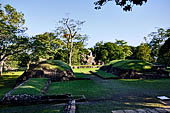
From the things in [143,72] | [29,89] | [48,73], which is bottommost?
[29,89]

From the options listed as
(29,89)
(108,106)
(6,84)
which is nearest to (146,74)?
(108,106)

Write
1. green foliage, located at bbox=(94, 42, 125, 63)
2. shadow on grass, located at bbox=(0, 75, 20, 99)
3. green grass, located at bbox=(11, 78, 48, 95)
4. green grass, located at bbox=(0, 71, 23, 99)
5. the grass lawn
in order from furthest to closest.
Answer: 1. green foliage, located at bbox=(94, 42, 125, 63)
2. green grass, located at bbox=(0, 71, 23, 99)
3. shadow on grass, located at bbox=(0, 75, 20, 99)
4. green grass, located at bbox=(11, 78, 48, 95)
5. the grass lawn

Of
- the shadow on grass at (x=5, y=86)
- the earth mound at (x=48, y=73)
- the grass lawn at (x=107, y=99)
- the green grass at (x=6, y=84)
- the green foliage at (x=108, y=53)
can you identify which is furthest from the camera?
the green foliage at (x=108, y=53)

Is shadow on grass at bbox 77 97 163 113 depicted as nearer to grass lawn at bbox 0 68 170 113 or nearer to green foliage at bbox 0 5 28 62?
grass lawn at bbox 0 68 170 113

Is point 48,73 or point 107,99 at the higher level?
point 48,73

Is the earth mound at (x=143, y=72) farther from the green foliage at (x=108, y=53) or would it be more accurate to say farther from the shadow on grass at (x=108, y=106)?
the green foliage at (x=108, y=53)

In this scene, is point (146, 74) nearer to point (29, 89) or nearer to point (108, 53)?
point (29, 89)

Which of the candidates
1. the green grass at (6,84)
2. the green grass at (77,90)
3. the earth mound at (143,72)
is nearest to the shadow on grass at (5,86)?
the green grass at (6,84)

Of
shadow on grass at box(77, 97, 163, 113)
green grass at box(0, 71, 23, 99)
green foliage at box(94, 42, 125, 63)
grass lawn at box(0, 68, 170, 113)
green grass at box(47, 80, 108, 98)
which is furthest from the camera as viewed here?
green foliage at box(94, 42, 125, 63)

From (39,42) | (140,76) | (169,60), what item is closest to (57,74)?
(39,42)

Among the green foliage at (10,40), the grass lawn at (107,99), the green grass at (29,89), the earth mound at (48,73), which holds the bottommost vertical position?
the grass lawn at (107,99)

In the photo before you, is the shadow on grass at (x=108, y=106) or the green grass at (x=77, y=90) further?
the green grass at (x=77, y=90)

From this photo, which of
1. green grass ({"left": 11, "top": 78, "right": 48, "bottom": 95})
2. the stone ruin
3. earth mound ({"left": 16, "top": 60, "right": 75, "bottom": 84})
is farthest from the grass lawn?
the stone ruin

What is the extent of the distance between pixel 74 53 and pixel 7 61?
17.3m
